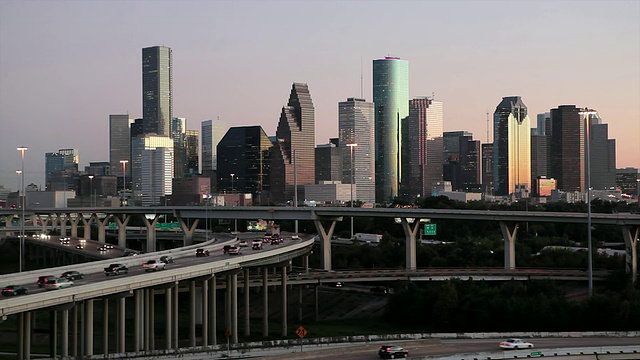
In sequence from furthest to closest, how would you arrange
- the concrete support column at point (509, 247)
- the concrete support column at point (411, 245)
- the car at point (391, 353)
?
1. the concrete support column at point (411, 245)
2. the concrete support column at point (509, 247)
3. the car at point (391, 353)

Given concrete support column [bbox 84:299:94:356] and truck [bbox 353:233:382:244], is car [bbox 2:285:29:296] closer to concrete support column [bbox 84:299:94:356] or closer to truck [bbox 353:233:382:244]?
concrete support column [bbox 84:299:94:356]

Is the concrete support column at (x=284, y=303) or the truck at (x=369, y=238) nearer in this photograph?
the concrete support column at (x=284, y=303)

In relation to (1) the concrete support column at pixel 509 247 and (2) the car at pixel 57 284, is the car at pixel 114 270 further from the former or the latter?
(1) the concrete support column at pixel 509 247

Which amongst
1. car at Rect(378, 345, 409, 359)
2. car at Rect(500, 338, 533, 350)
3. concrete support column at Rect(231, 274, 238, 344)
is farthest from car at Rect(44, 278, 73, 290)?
car at Rect(500, 338, 533, 350)

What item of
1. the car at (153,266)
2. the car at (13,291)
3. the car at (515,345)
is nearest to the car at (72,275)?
the car at (153,266)

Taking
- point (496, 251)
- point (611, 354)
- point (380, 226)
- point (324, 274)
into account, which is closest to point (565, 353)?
point (611, 354)

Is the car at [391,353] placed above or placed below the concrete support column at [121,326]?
above

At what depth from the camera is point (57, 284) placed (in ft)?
186

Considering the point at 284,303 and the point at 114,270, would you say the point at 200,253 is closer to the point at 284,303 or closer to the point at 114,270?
the point at 284,303

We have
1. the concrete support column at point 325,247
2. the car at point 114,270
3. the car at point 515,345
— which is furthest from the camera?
the concrete support column at point 325,247

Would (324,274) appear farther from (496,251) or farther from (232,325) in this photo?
(496,251)

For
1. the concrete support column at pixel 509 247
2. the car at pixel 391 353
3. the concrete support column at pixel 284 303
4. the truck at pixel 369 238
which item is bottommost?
the concrete support column at pixel 284 303

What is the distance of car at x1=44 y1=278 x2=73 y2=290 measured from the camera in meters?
56.1

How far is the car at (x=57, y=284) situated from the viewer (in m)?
56.1
